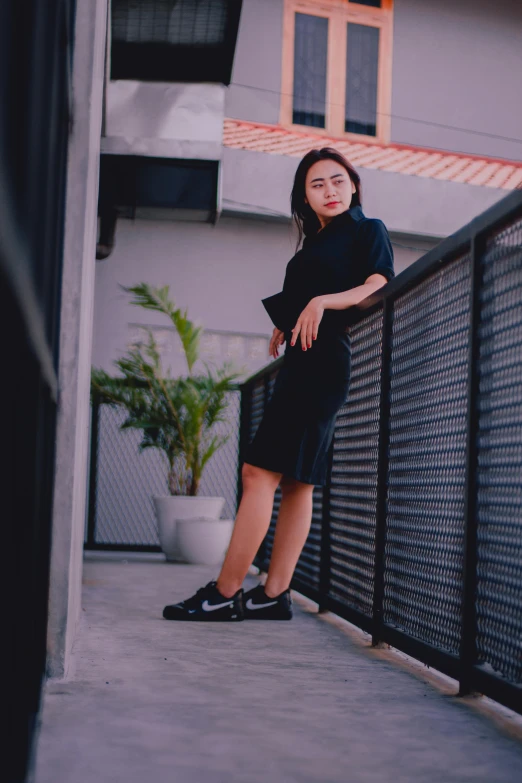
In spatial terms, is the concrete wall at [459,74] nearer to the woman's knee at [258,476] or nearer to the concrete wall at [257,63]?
the concrete wall at [257,63]

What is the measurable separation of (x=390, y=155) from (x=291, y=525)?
327 inches

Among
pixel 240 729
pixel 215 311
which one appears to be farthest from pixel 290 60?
pixel 240 729

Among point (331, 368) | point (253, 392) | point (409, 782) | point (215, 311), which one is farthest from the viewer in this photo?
point (215, 311)

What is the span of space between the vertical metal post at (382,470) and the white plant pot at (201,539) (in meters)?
3.10

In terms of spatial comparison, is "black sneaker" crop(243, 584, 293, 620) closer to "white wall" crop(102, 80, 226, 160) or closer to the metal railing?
the metal railing

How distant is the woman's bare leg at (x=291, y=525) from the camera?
10.1 ft

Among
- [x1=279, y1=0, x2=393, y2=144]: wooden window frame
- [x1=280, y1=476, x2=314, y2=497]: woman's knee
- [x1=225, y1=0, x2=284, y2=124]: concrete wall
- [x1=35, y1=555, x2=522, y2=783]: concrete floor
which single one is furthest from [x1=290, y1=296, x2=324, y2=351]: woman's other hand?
[x1=279, y1=0, x2=393, y2=144]: wooden window frame

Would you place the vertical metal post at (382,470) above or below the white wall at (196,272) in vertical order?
below

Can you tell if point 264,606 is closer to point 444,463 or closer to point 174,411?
point 444,463

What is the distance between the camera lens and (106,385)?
6336 mm

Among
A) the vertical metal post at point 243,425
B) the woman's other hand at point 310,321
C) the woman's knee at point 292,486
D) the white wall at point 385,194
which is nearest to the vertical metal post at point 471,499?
the woman's other hand at point 310,321

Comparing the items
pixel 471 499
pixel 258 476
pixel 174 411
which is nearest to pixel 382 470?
pixel 258 476

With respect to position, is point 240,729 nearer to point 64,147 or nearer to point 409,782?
point 409,782

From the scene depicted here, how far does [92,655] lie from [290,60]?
9628 millimetres
